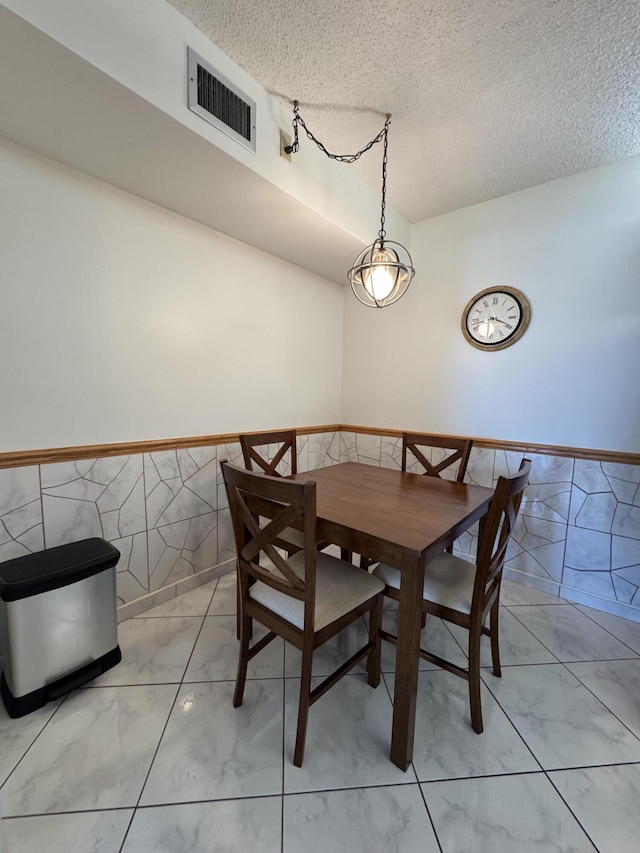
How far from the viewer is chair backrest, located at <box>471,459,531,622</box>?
3.75ft

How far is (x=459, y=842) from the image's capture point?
0.93 metres

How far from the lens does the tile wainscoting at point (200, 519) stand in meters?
1.54

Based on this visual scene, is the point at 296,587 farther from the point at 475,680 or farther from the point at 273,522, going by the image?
the point at 475,680

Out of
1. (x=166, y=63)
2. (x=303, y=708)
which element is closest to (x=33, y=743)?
(x=303, y=708)

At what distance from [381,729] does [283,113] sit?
2.78 meters

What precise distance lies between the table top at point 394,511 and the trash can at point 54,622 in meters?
0.99

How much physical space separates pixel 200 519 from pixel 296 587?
47.8 inches

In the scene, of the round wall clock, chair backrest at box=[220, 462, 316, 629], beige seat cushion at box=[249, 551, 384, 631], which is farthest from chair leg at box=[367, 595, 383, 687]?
the round wall clock

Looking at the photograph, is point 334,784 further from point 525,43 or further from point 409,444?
point 525,43

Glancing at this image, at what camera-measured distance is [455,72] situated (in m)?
1.48

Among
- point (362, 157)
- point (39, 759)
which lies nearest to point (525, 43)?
point (362, 157)

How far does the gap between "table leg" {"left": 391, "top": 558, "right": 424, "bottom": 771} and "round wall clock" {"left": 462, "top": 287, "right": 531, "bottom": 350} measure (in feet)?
6.24

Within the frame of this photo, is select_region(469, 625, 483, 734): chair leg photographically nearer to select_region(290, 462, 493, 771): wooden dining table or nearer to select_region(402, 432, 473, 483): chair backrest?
select_region(290, 462, 493, 771): wooden dining table

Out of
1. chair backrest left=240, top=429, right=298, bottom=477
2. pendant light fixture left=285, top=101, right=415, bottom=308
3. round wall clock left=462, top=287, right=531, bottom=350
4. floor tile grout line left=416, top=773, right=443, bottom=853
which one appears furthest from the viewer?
round wall clock left=462, top=287, right=531, bottom=350
